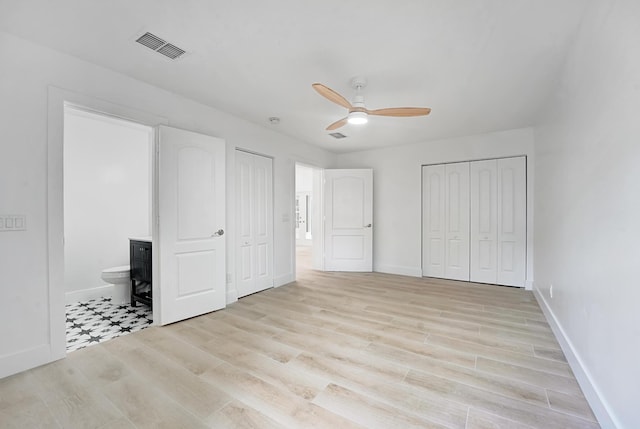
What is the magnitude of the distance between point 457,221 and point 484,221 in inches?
16.2

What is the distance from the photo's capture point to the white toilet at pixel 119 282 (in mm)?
3479

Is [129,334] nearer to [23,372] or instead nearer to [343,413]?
[23,372]

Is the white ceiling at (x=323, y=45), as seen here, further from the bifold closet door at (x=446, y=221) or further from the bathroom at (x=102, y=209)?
the bifold closet door at (x=446, y=221)

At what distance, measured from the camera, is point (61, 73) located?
230cm

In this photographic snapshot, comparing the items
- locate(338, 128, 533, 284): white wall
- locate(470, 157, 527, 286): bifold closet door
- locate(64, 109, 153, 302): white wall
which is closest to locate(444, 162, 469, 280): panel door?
locate(470, 157, 527, 286): bifold closet door

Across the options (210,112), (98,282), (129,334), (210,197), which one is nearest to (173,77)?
(210,112)

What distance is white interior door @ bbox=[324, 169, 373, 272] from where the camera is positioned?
18.4ft

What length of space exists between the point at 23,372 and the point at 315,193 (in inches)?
185

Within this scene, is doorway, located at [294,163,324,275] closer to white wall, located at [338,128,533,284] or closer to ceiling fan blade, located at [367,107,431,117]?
white wall, located at [338,128,533,284]

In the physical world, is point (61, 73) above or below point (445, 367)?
above

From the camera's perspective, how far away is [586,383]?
70.7 inches

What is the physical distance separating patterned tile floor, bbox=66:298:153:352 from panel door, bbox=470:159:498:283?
4.86 m


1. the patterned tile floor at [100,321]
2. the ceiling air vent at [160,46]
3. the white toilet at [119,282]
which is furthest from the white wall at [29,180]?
the white toilet at [119,282]

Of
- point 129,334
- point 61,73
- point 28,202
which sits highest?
point 61,73
